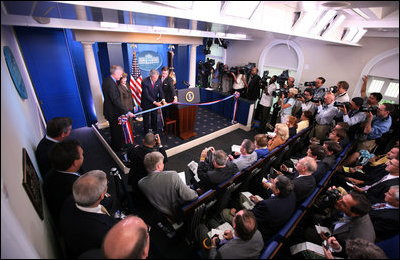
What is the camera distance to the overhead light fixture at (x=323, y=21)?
2785 millimetres

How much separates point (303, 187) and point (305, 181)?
3.4 inches

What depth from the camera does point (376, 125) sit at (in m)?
3.43

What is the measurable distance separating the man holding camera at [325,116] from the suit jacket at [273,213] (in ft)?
9.15

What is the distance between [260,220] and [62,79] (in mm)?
5365

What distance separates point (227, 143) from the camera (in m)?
5.03

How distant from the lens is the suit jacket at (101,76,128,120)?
11.6 feet

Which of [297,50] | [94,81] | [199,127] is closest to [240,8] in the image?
[199,127]

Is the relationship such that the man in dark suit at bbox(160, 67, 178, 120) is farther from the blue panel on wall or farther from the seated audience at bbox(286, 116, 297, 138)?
the seated audience at bbox(286, 116, 297, 138)

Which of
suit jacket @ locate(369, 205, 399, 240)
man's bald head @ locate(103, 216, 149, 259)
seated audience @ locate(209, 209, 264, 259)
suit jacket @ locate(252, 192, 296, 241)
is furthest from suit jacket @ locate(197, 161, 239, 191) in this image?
suit jacket @ locate(369, 205, 399, 240)

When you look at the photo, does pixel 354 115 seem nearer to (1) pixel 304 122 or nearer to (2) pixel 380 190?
(1) pixel 304 122

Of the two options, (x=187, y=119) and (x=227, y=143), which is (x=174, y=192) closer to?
(x=187, y=119)

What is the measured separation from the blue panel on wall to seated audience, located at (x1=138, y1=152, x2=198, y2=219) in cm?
407

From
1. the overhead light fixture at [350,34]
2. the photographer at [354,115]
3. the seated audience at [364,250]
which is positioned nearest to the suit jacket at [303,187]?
the seated audience at [364,250]

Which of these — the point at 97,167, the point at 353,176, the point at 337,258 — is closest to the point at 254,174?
the point at 337,258
